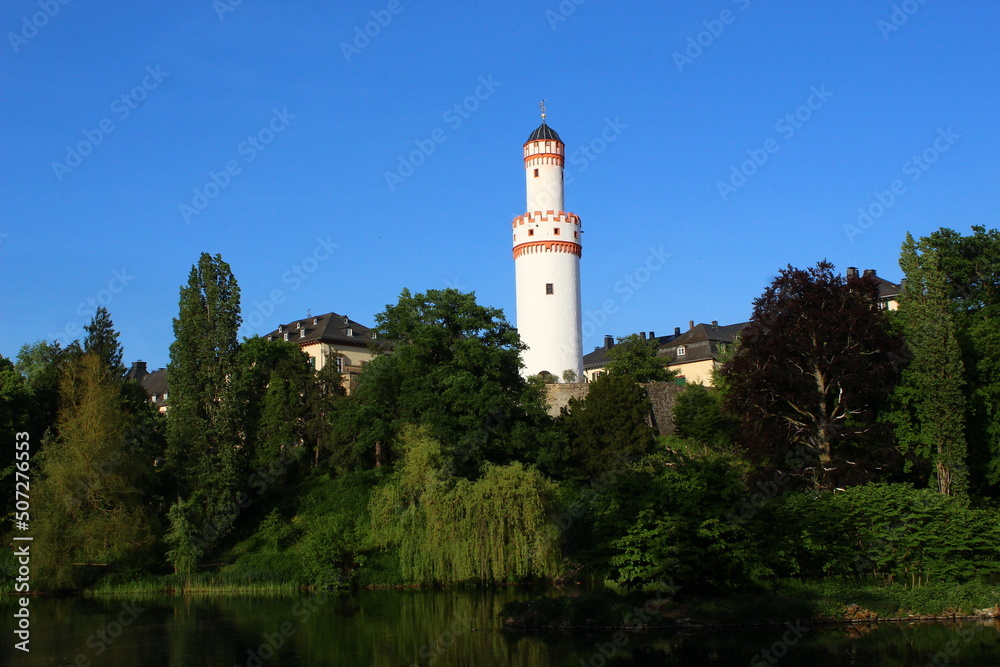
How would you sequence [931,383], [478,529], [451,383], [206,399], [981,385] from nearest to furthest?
1. [478,529]
2. [931,383]
3. [981,385]
4. [451,383]
5. [206,399]

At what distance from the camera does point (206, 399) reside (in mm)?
43781

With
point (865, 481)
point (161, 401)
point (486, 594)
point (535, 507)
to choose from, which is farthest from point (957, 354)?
point (161, 401)

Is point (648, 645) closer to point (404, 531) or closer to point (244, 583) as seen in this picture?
→ point (404, 531)

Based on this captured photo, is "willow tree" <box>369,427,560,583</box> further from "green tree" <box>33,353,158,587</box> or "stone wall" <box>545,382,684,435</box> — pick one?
"stone wall" <box>545,382,684,435</box>

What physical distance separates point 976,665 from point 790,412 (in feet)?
59.8

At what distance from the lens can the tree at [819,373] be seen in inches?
1384

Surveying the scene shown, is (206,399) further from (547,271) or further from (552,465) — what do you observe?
(547,271)

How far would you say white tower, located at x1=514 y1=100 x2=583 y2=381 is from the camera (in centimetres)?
5569

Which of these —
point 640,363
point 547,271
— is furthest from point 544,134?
point 640,363

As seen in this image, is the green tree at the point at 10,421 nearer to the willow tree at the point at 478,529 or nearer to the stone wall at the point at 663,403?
the willow tree at the point at 478,529

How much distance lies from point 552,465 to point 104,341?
2847 cm

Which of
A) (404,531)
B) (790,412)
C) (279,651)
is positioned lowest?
(279,651)

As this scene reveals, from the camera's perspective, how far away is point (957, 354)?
35.2 meters

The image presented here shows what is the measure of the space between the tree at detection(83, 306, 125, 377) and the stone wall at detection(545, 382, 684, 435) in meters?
24.2
